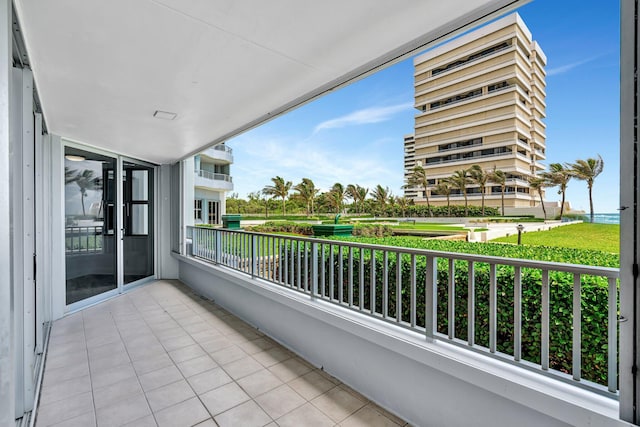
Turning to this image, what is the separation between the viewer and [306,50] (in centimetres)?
190

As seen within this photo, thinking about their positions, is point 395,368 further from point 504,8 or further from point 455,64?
point 455,64

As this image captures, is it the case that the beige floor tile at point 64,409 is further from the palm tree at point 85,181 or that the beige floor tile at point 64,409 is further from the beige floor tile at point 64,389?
the palm tree at point 85,181

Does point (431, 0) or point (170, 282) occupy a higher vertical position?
point (431, 0)

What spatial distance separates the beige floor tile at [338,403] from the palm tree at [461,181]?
121 inches

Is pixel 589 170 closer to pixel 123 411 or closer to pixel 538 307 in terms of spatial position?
pixel 538 307

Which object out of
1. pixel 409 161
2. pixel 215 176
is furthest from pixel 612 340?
pixel 215 176

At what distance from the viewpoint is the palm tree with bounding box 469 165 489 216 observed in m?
4.20

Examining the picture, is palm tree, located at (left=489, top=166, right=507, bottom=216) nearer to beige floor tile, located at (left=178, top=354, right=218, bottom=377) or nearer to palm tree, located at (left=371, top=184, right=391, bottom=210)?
palm tree, located at (left=371, top=184, right=391, bottom=210)

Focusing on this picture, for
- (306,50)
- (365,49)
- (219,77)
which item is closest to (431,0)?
(365,49)

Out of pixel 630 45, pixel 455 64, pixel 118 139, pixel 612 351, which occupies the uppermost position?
pixel 455 64

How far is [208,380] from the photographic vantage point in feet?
7.82

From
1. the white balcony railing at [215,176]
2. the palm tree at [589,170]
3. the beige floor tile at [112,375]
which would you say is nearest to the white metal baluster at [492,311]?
the palm tree at [589,170]

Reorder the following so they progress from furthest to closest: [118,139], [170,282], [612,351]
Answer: [170,282] < [118,139] < [612,351]

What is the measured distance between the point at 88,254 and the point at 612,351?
18.9ft
